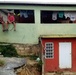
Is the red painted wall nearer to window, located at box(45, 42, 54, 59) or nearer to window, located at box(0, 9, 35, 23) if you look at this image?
window, located at box(45, 42, 54, 59)

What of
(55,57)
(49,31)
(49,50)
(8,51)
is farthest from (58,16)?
(8,51)

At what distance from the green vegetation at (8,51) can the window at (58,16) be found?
10.9 feet

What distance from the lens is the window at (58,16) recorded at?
3619cm

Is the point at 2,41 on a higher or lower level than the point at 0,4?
lower

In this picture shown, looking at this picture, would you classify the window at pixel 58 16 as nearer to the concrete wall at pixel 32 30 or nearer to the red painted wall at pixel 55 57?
the concrete wall at pixel 32 30

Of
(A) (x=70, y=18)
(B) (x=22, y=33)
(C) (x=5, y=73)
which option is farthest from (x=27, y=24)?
(C) (x=5, y=73)

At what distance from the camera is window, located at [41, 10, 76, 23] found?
119 ft

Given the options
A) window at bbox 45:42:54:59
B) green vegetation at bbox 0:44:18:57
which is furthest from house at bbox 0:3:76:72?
green vegetation at bbox 0:44:18:57

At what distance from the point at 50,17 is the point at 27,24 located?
80.1 inches

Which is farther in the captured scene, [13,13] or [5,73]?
[13,13]

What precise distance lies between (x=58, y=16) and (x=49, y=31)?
1480 millimetres

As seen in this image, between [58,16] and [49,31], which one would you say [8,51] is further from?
[58,16]

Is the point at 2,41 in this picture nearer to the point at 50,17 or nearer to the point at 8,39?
the point at 8,39

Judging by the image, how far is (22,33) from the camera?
3581 cm
